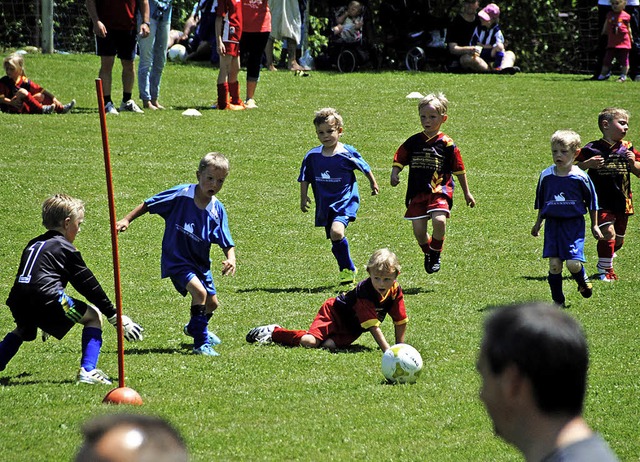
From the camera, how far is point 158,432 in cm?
217

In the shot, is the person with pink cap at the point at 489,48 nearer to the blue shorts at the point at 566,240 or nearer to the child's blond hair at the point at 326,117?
the child's blond hair at the point at 326,117

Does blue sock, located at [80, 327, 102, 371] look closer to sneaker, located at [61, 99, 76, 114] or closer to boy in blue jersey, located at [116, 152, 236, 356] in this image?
boy in blue jersey, located at [116, 152, 236, 356]

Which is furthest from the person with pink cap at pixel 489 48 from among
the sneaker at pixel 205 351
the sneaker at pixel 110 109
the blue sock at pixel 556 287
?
the sneaker at pixel 205 351

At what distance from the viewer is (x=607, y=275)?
1141 centimetres

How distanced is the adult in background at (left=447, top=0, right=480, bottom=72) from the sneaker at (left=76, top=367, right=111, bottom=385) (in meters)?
17.1

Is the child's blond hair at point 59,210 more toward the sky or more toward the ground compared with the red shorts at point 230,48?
more toward the sky

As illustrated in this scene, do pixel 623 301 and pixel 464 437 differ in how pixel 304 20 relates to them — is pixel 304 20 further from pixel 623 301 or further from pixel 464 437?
pixel 464 437

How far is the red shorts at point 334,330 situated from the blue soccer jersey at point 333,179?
2.42m

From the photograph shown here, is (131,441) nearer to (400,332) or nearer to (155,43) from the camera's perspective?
(400,332)

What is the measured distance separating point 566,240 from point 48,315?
480 centimetres

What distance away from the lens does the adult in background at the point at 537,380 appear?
2.72m

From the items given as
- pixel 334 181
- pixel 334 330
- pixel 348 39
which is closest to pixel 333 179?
pixel 334 181

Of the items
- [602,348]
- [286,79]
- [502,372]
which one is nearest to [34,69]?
[286,79]

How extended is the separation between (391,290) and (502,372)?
19.0ft
